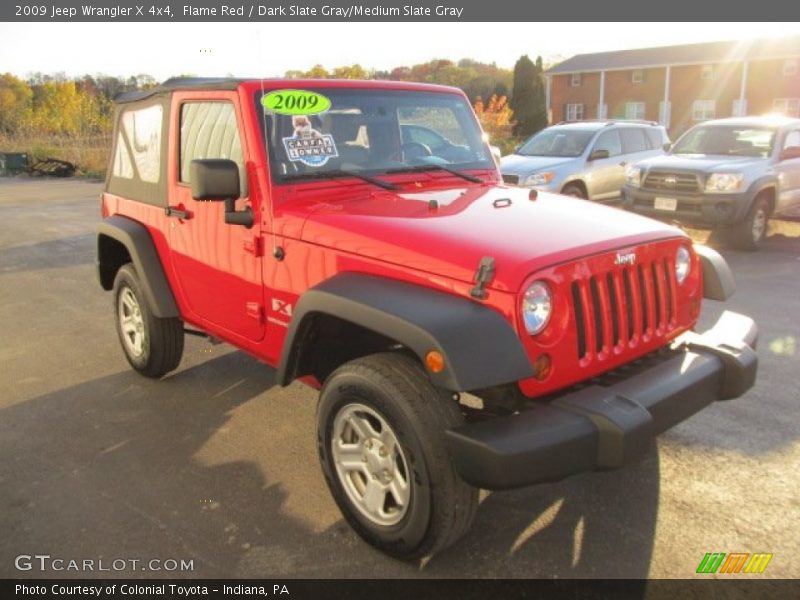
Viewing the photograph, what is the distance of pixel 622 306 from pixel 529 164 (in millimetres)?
8481

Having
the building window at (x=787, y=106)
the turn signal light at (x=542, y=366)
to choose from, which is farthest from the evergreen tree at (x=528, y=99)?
the turn signal light at (x=542, y=366)

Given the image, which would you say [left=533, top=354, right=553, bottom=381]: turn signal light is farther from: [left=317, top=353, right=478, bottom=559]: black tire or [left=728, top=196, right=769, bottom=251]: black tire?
[left=728, top=196, right=769, bottom=251]: black tire

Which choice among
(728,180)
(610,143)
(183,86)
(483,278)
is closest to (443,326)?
(483,278)

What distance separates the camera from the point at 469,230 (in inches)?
113

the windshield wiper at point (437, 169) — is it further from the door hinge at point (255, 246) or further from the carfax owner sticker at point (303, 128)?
the door hinge at point (255, 246)

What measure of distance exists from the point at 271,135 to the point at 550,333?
1.79 metres

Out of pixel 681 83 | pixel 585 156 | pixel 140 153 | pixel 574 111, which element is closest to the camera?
pixel 140 153

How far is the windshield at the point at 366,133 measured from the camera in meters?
3.49

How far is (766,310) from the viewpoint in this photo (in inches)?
247

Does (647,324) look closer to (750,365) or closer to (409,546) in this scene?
(750,365)

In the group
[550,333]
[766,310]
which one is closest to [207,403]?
[550,333]

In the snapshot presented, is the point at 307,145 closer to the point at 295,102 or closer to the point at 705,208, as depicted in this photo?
the point at 295,102

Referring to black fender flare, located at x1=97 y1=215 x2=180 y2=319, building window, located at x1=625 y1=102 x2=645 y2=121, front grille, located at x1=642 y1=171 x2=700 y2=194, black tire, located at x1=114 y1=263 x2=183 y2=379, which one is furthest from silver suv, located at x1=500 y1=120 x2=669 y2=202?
building window, located at x1=625 y1=102 x2=645 y2=121

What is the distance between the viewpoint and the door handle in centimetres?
401
